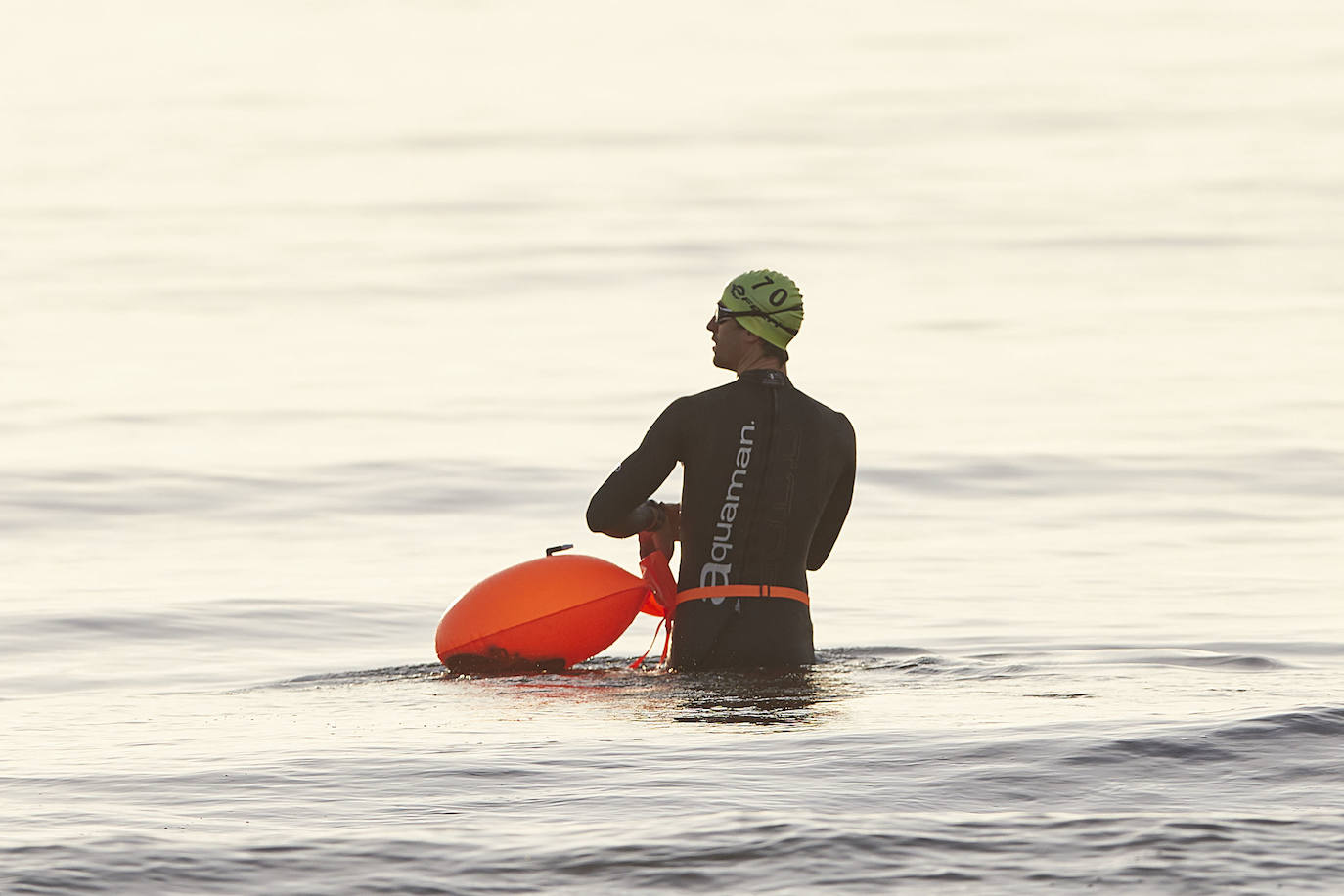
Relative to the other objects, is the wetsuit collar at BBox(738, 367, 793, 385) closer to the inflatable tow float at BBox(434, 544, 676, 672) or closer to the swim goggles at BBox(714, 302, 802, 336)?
the swim goggles at BBox(714, 302, 802, 336)

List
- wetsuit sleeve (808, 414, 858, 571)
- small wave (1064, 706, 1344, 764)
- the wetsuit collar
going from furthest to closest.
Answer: wetsuit sleeve (808, 414, 858, 571) → the wetsuit collar → small wave (1064, 706, 1344, 764)

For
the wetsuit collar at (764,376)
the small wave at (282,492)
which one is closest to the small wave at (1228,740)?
the wetsuit collar at (764,376)

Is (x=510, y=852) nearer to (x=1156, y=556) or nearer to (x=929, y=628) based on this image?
(x=929, y=628)

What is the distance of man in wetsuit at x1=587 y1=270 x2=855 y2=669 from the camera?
8.08m

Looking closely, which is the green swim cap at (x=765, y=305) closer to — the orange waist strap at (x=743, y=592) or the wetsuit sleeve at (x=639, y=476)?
the wetsuit sleeve at (x=639, y=476)

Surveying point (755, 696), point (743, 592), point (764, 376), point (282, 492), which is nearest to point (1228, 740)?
point (755, 696)

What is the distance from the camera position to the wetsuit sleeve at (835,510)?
836 centimetres

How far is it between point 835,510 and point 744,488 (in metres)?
0.57

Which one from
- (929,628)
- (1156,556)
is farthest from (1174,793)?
(1156,556)

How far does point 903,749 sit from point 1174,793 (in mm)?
971

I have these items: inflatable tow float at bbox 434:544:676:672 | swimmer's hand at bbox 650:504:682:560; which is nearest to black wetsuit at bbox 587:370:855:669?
swimmer's hand at bbox 650:504:682:560

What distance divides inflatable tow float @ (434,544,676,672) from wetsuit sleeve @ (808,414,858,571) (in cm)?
63

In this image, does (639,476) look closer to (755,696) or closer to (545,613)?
(545,613)

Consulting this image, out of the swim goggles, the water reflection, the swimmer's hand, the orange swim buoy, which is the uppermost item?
the swim goggles
